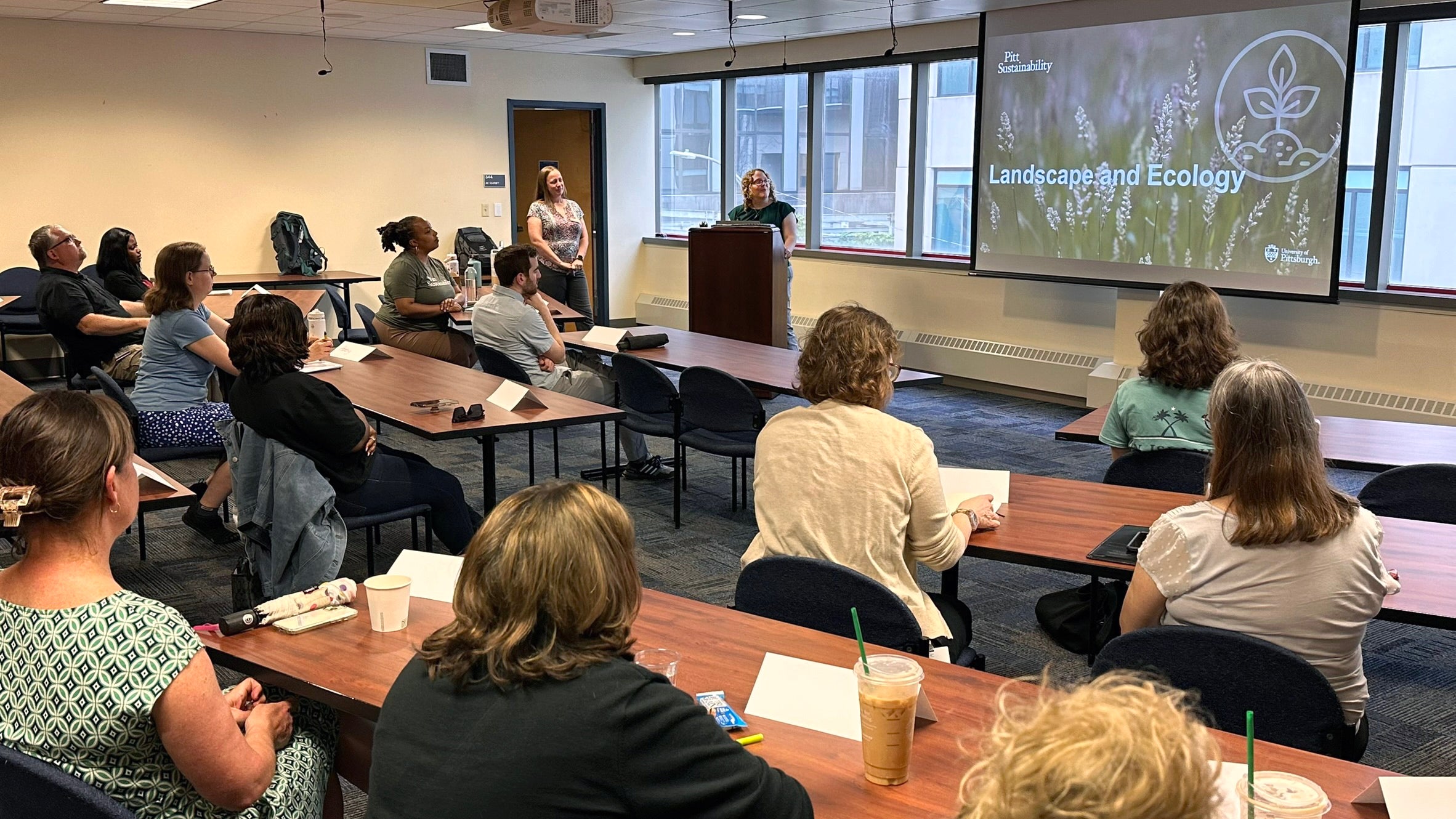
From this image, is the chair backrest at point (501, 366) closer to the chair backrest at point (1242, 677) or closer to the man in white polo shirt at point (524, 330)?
the man in white polo shirt at point (524, 330)

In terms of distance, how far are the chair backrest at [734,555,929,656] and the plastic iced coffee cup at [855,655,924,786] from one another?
64cm

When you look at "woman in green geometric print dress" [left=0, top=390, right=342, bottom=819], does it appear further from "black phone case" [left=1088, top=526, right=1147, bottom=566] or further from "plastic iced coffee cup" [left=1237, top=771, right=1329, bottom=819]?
"black phone case" [left=1088, top=526, right=1147, bottom=566]

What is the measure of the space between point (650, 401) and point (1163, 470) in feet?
8.49

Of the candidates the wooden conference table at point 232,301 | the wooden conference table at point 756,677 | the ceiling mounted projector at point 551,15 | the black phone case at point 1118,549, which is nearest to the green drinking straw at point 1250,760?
the wooden conference table at point 756,677

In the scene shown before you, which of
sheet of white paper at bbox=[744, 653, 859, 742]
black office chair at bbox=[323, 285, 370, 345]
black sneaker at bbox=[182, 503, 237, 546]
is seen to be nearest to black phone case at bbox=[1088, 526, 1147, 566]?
sheet of white paper at bbox=[744, 653, 859, 742]

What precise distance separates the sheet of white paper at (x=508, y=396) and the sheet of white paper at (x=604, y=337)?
1430mm

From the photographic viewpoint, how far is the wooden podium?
25.2 feet

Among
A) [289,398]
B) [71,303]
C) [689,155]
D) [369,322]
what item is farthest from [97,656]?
[689,155]

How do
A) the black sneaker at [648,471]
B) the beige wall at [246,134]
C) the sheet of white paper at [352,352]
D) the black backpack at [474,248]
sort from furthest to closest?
the black backpack at [474,248] < the beige wall at [246,134] < the black sneaker at [648,471] < the sheet of white paper at [352,352]

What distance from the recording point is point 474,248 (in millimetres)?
10250

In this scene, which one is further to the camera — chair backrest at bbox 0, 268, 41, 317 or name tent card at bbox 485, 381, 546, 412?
chair backrest at bbox 0, 268, 41, 317

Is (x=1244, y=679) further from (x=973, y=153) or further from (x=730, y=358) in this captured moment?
(x=973, y=153)

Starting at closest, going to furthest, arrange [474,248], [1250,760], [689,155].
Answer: [1250,760]
[474,248]
[689,155]

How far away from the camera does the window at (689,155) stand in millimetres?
11156
